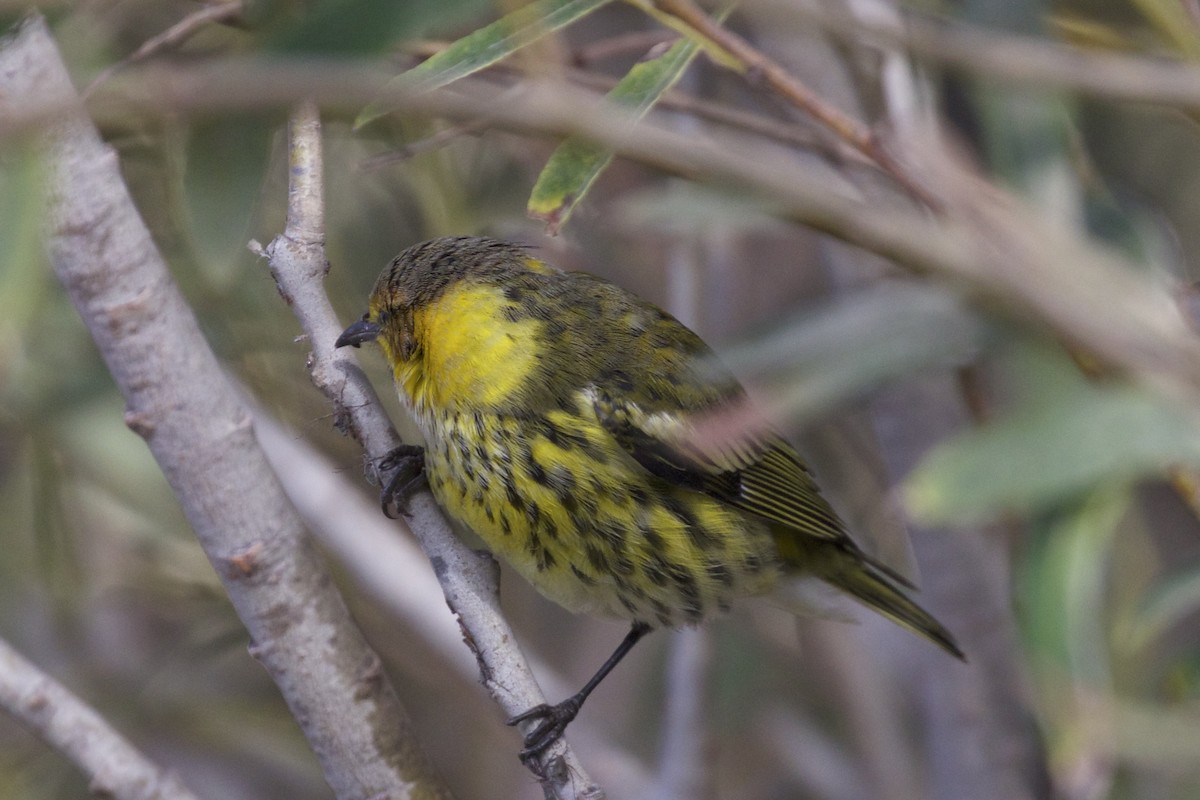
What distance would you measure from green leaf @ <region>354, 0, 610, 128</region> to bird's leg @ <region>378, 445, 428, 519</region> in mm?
540

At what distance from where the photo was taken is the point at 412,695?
331cm

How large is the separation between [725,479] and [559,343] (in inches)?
15.2

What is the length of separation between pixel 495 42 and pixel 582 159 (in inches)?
7.0

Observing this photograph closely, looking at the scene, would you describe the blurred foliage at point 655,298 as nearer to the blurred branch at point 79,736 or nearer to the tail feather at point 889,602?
the tail feather at point 889,602

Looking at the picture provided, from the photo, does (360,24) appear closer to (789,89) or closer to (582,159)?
(582,159)

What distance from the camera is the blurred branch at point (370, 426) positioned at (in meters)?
1.59

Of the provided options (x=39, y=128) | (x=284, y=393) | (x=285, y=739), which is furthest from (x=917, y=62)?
(x=285, y=739)

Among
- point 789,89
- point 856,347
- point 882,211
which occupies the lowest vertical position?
point 856,347

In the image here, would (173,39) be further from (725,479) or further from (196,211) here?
(725,479)

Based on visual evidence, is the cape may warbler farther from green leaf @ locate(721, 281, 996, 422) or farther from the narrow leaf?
the narrow leaf

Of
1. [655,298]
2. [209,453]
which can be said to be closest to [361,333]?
[209,453]

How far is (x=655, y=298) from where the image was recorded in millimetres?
3578

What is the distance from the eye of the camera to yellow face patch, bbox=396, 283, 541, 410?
202cm

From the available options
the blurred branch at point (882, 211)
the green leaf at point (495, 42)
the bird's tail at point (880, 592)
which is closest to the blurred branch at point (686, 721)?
the bird's tail at point (880, 592)
